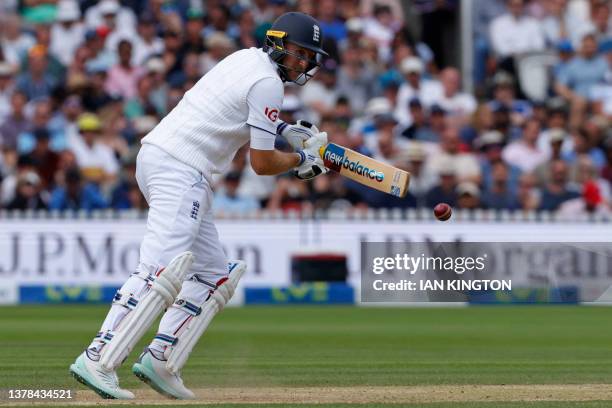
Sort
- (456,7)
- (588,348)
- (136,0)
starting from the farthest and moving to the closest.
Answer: (456,7) < (136,0) < (588,348)

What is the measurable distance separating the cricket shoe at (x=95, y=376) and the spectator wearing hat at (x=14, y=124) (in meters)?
9.94

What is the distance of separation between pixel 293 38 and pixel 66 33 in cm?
1106

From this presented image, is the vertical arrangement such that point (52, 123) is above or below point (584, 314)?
A: above

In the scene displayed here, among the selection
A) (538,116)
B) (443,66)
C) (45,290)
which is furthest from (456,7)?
(45,290)

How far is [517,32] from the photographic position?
1820cm

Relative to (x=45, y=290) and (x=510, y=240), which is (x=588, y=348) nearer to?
(x=510, y=240)

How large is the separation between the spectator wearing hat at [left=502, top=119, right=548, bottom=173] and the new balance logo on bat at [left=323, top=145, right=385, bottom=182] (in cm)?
970

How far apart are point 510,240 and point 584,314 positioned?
163 cm

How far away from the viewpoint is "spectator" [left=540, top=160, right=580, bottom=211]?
15930 mm

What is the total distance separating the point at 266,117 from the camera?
6508mm

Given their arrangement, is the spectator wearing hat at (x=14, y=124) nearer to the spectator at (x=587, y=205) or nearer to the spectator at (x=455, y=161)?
the spectator at (x=455, y=161)

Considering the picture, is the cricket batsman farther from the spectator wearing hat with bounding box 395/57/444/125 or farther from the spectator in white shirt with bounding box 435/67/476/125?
the spectator in white shirt with bounding box 435/67/476/125

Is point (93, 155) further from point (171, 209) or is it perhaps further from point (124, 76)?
point (171, 209)

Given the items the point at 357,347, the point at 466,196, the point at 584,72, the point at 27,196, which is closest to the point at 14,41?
the point at 27,196
